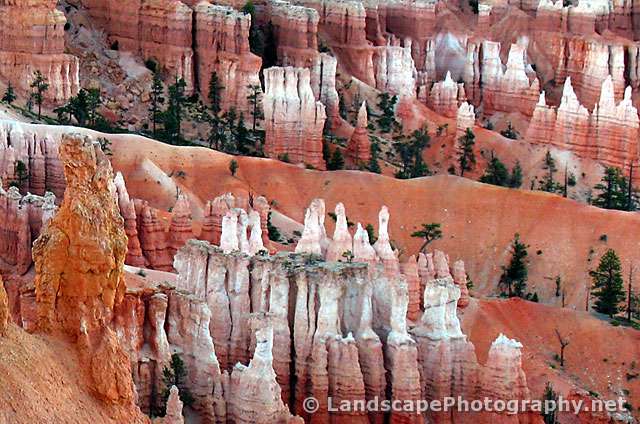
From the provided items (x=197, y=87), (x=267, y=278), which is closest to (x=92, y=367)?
(x=267, y=278)

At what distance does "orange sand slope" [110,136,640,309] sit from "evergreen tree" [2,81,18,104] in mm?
6549

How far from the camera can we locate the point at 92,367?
34000 mm

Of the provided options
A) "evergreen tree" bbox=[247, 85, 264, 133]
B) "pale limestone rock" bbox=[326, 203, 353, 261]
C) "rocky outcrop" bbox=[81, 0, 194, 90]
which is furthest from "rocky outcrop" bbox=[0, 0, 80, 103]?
"pale limestone rock" bbox=[326, 203, 353, 261]

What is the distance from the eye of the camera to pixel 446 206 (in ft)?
278

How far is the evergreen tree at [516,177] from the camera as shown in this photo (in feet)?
309

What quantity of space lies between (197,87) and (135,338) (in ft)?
183

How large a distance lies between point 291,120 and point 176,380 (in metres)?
47.1

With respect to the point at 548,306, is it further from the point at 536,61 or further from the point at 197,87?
the point at 536,61

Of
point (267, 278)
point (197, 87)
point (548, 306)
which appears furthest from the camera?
point (197, 87)

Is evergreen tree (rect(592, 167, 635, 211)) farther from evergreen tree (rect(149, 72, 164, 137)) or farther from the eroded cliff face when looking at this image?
the eroded cliff face

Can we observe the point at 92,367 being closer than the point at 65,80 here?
Yes

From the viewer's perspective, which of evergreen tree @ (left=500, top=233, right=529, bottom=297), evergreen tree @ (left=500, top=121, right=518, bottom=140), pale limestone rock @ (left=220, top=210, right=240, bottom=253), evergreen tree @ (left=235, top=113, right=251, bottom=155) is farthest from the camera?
evergreen tree @ (left=500, top=121, right=518, bottom=140)

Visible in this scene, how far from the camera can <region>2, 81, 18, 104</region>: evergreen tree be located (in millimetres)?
83863

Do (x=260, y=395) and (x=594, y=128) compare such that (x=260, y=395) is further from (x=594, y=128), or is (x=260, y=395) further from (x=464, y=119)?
(x=594, y=128)
